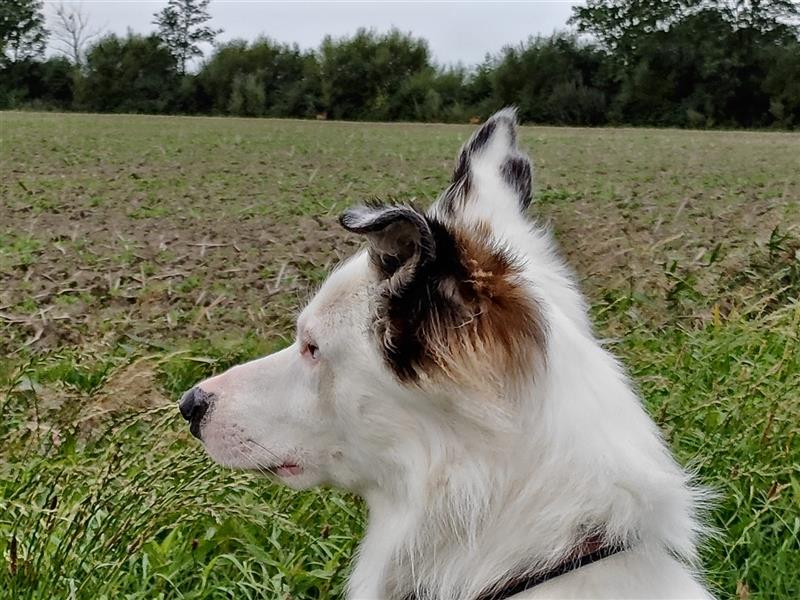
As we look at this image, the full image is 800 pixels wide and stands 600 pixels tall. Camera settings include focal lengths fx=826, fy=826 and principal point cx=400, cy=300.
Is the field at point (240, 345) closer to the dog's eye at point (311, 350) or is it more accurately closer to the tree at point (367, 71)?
the dog's eye at point (311, 350)

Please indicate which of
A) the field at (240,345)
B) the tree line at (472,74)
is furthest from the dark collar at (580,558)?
the tree line at (472,74)

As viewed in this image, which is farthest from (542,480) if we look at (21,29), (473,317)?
→ (21,29)

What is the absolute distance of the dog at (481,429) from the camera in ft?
6.14

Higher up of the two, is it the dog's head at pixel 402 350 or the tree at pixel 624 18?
the tree at pixel 624 18

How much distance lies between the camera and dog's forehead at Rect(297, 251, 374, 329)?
2.17 meters

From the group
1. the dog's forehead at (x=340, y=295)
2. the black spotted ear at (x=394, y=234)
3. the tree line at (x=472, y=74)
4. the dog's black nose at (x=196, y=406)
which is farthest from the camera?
the tree line at (x=472, y=74)

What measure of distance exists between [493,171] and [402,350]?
742 mm

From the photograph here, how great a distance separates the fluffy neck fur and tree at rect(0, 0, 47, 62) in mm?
52745

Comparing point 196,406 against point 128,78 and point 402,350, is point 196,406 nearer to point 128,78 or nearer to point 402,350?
point 402,350

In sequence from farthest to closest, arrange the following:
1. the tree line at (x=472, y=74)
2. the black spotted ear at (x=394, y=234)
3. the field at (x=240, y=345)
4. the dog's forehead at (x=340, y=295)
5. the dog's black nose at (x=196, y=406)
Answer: the tree line at (x=472, y=74) → the field at (x=240, y=345) → the dog's black nose at (x=196, y=406) → the dog's forehead at (x=340, y=295) → the black spotted ear at (x=394, y=234)

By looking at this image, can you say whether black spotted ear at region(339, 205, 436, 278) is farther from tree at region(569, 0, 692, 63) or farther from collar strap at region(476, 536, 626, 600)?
tree at region(569, 0, 692, 63)

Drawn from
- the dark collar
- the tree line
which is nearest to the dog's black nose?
the dark collar

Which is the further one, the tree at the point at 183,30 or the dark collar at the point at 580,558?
the tree at the point at 183,30

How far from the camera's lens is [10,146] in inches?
551
